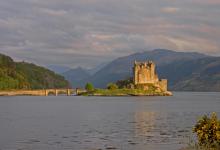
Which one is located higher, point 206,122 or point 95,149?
point 206,122

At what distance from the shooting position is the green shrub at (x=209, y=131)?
117 feet

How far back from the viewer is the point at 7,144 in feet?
161

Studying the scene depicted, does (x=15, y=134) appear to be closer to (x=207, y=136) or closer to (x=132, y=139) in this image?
(x=132, y=139)

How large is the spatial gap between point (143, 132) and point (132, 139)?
8.37 m

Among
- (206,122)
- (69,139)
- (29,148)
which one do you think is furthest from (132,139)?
(206,122)

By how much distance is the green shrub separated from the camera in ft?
117

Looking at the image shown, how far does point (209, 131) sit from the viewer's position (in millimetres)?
35844

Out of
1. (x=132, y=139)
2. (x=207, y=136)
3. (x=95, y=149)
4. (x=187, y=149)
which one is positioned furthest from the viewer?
(x=132, y=139)

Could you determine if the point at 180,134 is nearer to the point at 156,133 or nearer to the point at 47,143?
the point at 156,133

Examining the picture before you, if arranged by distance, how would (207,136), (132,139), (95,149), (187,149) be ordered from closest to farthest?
(207,136), (187,149), (95,149), (132,139)

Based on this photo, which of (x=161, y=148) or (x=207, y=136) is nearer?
(x=207, y=136)

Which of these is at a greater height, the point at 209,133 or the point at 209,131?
the point at 209,131

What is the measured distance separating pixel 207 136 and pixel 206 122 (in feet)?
3.35

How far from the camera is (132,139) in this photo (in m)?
52.5
